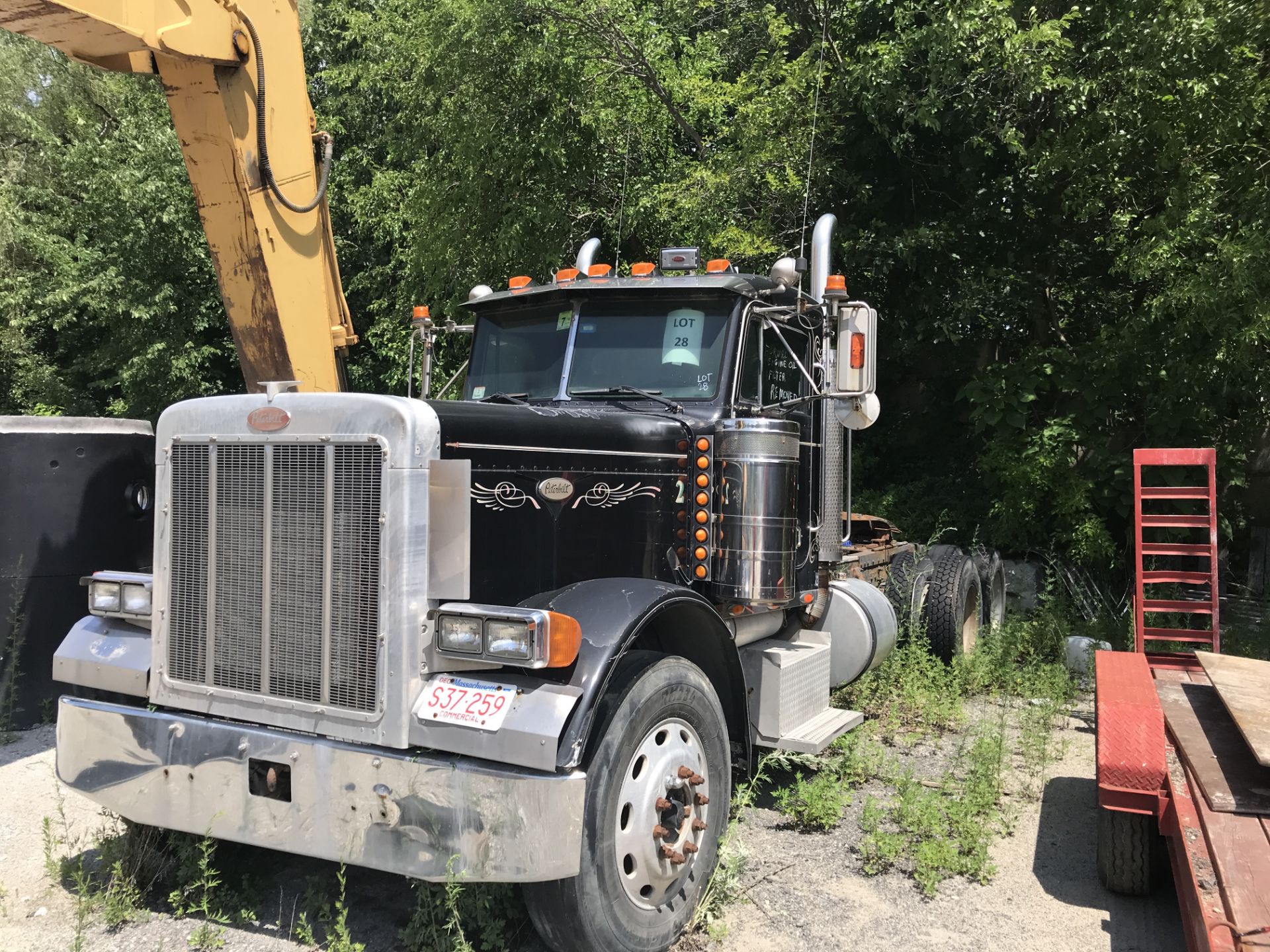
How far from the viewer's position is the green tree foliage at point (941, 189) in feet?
27.8

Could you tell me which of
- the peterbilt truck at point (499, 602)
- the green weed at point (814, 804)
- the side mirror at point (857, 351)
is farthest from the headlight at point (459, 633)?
the green weed at point (814, 804)

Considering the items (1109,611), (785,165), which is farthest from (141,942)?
(785,165)

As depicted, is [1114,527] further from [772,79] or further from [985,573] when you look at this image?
[772,79]

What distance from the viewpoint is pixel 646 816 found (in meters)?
3.45

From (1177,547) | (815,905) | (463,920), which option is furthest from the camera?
(1177,547)

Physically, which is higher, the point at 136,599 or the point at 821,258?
the point at 821,258

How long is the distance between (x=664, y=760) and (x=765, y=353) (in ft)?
7.42

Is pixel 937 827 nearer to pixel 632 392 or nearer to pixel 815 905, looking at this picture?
pixel 815 905

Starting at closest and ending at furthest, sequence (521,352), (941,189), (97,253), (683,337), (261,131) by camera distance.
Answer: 1. (683,337)
2. (521,352)
3. (261,131)
4. (941,189)
5. (97,253)

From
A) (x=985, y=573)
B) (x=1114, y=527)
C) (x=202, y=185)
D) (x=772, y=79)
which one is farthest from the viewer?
(x=772, y=79)

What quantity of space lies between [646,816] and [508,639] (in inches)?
35.7

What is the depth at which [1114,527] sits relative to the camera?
10.4m

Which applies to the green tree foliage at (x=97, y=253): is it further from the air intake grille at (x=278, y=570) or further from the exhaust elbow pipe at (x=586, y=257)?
the air intake grille at (x=278, y=570)

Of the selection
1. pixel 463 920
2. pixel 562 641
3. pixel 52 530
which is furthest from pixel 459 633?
pixel 52 530
